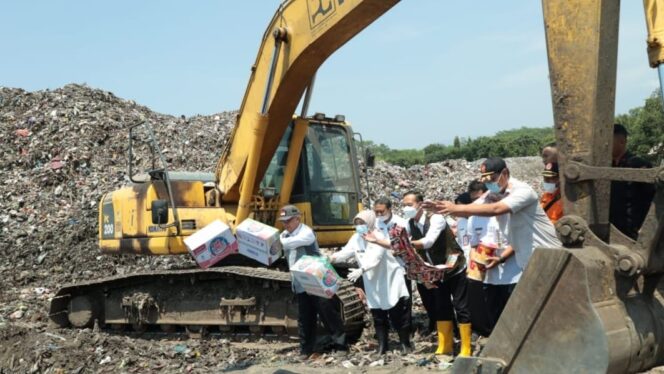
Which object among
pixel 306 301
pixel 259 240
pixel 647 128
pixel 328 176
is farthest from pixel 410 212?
pixel 647 128

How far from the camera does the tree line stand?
31.1m

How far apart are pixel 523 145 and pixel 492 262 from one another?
49203 mm

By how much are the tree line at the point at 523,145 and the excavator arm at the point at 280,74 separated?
28.1 feet

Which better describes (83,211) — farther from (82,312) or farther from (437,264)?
(437,264)

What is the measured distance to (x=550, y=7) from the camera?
3.84m

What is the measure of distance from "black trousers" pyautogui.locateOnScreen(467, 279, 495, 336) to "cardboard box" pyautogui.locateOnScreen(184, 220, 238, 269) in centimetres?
300

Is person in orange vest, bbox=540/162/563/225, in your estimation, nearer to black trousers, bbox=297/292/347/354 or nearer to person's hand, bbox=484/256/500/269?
person's hand, bbox=484/256/500/269

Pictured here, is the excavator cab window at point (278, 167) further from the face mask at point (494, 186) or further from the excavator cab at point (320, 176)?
the face mask at point (494, 186)

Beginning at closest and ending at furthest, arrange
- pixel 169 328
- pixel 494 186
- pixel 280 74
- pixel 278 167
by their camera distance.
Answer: pixel 494 186 → pixel 280 74 → pixel 278 167 → pixel 169 328

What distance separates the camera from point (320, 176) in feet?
30.6

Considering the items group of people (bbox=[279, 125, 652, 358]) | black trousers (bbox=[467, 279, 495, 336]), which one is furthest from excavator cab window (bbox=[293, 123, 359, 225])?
black trousers (bbox=[467, 279, 495, 336])

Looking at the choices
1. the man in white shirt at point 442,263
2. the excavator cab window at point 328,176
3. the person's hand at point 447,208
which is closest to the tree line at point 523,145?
the excavator cab window at point 328,176

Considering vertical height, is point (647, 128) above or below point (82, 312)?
above

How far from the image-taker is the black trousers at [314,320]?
7824 millimetres
